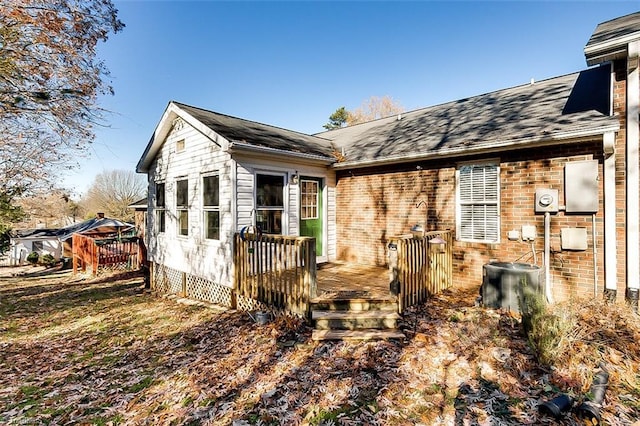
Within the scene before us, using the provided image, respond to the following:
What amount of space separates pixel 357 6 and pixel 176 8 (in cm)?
673

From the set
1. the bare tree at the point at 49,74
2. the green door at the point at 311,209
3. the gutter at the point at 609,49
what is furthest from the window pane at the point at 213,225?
the gutter at the point at 609,49

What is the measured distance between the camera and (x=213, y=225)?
7617mm

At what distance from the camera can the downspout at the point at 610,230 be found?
17.3ft

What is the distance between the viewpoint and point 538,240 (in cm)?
604

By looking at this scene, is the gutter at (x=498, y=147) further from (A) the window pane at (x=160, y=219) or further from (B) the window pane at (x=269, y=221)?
(A) the window pane at (x=160, y=219)

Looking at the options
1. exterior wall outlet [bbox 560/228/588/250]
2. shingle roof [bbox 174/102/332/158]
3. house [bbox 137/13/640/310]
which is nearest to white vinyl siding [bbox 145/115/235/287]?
house [bbox 137/13/640/310]

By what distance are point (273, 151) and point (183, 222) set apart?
12.0 feet

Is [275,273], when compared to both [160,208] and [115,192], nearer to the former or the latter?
[160,208]

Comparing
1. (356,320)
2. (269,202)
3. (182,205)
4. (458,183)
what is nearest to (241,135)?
(269,202)

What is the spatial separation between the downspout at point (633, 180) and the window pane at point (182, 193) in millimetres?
9527

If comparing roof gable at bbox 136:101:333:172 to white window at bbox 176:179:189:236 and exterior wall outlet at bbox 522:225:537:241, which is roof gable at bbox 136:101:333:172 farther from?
exterior wall outlet at bbox 522:225:537:241

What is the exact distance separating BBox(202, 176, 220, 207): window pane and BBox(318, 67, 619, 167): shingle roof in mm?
3446

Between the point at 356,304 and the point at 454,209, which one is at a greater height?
the point at 454,209

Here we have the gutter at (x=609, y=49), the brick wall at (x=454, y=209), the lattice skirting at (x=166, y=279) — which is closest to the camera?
the gutter at (x=609, y=49)
